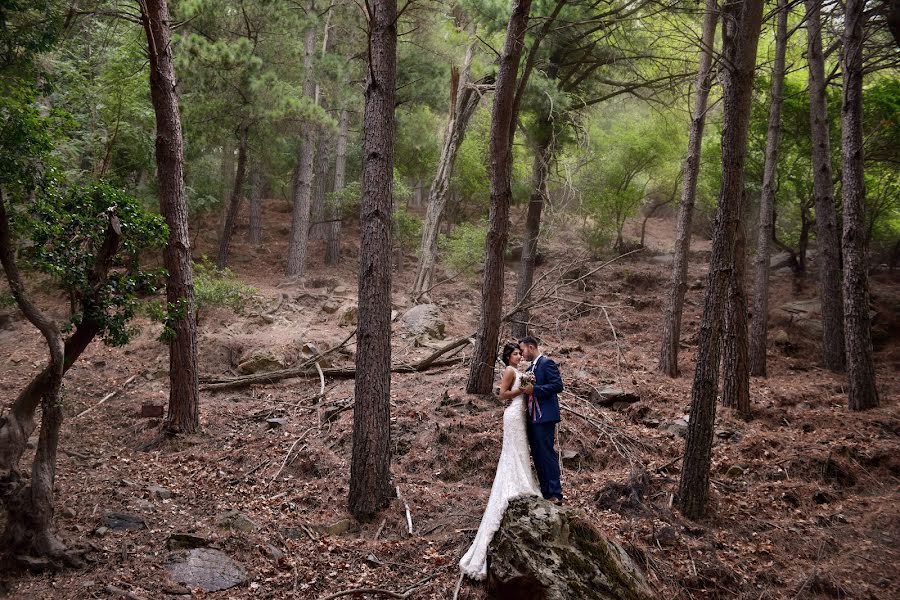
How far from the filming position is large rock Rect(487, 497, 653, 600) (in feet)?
12.8

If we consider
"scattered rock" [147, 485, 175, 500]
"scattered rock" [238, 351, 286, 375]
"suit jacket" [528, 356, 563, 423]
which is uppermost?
"suit jacket" [528, 356, 563, 423]

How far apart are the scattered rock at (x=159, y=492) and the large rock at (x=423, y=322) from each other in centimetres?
673

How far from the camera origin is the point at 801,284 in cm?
1596

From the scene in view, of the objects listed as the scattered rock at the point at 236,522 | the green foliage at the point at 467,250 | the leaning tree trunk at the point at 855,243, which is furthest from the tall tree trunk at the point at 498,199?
the green foliage at the point at 467,250

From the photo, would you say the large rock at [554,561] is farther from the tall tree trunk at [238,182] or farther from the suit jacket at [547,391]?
the tall tree trunk at [238,182]

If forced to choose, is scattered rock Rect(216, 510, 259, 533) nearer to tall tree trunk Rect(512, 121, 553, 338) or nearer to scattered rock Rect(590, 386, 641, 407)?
scattered rock Rect(590, 386, 641, 407)

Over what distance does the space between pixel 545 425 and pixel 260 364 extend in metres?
7.10

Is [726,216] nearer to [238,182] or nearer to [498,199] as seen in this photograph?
[498,199]

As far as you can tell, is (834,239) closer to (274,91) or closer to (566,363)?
(566,363)

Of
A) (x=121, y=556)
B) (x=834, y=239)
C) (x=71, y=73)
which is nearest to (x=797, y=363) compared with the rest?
(x=834, y=239)

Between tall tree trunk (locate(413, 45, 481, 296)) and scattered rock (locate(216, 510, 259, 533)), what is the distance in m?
8.40

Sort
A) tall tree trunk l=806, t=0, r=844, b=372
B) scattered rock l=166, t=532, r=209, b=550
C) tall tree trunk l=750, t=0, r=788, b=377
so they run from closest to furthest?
1. scattered rock l=166, t=532, r=209, b=550
2. tall tree trunk l=750, t=0, r=788, b=377
3. tall tree trunk l=806, t=0, r=844, b=372

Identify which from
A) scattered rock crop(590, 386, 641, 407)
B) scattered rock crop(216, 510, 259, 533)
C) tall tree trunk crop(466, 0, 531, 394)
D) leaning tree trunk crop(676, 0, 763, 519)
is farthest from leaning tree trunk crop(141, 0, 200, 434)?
leaning tree trunk crop(676, 0, 763, 519)

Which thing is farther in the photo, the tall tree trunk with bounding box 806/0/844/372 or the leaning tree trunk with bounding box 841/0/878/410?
the tall tree trunk with bounding box 806/0/844/372
